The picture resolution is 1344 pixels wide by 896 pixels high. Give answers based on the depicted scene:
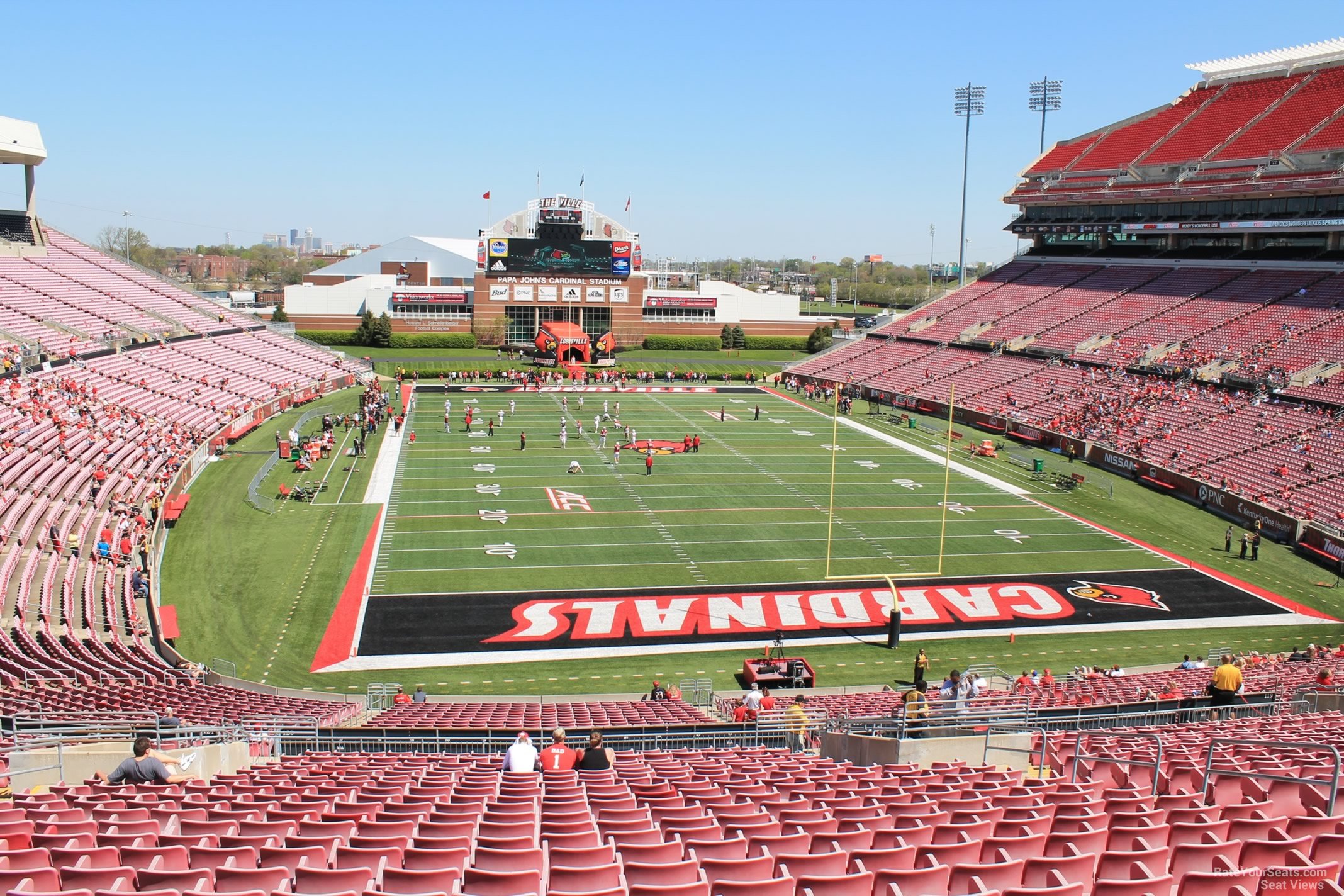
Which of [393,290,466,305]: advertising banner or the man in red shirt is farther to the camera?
[393,290,466,305]: advertising banner

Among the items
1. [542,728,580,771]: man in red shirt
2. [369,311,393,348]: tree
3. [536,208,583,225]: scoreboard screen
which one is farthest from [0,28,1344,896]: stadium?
[536,208,583,225]: scoreboard screen

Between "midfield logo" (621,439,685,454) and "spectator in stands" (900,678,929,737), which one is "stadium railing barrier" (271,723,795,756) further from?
"midfield logo" (621,439,685,454)

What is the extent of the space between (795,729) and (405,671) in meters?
9.24

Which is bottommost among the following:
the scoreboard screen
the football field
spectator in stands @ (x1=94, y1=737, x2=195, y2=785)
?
the football field

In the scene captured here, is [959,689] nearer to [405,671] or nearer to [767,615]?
[767,615]

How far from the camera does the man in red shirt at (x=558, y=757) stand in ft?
30.5

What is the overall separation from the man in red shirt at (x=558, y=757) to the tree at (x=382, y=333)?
211 ft

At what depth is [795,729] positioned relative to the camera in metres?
13.3

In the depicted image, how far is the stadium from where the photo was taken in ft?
20.8

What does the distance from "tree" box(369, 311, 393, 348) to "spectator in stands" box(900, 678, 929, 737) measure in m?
60.5

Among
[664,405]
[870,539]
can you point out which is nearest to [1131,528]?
[870,539]

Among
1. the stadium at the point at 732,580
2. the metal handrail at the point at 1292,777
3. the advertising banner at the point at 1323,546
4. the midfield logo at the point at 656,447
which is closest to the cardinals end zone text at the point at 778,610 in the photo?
the stadium at the point at 732,580

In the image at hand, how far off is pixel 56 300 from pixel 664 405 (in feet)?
93.1

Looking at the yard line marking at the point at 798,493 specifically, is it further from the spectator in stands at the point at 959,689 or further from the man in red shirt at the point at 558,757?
the man in red shirt at the point at 558,757
